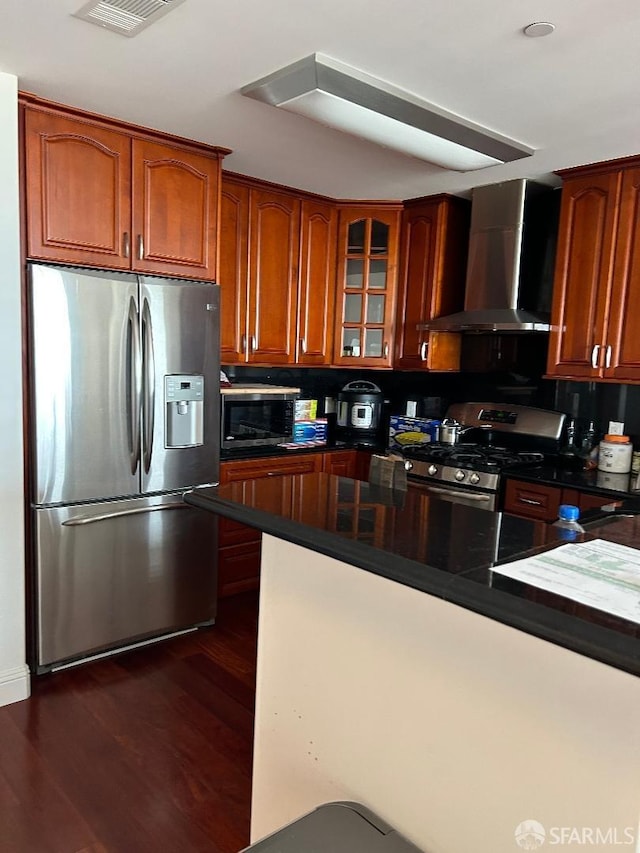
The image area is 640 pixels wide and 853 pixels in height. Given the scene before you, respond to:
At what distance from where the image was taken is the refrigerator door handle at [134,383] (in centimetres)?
280

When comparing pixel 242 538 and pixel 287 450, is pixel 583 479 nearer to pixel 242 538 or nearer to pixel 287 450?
pixel 287 450

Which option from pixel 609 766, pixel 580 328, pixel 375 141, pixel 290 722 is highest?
pixel 375 141

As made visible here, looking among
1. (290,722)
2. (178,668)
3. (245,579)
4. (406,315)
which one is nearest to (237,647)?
(178,668)

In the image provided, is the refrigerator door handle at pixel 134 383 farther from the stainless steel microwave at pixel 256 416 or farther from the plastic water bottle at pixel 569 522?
the plastic water bottle at pixel 569 522

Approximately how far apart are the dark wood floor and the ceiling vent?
2395mm

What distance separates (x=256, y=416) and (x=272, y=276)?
0.84m

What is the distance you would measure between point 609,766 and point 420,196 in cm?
342

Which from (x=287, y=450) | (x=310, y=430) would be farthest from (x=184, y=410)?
(x=310, y=430)

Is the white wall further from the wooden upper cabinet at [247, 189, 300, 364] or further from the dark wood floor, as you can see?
the wooden upper cabinet at [247, 189, 300, 364]

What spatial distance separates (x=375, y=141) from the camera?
8.25 feet

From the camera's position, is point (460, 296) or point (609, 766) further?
point (460, 296)

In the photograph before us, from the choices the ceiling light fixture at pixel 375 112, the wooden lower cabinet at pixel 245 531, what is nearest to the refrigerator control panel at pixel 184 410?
the wooden lower cabinet at pixel 245 531

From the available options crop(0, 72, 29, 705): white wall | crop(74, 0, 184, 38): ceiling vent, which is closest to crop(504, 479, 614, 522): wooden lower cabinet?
crop(0, 72, 29, 705): white wall

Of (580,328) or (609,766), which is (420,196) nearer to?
(580,328)
